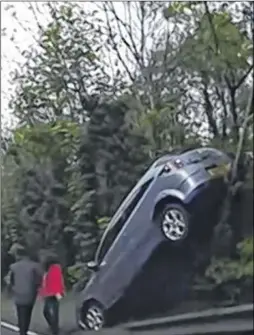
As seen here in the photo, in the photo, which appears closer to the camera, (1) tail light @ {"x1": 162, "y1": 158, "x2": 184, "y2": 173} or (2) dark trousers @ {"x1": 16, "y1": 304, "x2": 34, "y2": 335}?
(1) tail light @ {"x1": 162, "y1": 158, "x2": 184, "y2": 173}

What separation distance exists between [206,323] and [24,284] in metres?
0.90

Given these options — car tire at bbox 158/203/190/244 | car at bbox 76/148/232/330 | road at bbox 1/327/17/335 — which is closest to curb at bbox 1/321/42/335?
road at bbox 1/327/17/335

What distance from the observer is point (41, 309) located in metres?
4.05

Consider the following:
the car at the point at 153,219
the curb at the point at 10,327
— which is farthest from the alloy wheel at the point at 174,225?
the curb at the point at 10,327

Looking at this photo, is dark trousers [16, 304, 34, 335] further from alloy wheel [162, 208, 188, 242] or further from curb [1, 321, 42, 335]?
alloy wheel [162, 208, 188, 242]

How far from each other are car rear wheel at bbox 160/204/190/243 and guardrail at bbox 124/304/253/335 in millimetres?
324

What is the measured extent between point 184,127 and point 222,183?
0.32m

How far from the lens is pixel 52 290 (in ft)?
13.0

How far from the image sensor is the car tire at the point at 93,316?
393 centimetres

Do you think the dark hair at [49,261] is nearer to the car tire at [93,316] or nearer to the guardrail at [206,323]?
Answer: the car tire at [93,316]

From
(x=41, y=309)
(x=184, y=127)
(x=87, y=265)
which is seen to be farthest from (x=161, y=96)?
(x=41, y=309)

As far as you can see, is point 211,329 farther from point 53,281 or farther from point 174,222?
point 53,281

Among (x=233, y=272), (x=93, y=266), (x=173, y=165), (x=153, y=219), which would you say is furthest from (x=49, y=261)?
(x=233, y=272)

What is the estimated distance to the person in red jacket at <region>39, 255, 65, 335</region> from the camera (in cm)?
397
